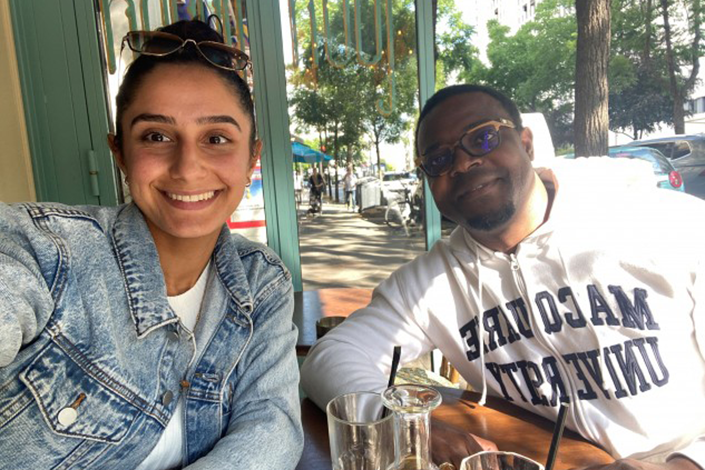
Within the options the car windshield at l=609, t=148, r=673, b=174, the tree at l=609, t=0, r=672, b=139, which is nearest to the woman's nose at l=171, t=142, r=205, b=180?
the car windshield at l=609, t=148, r=673, b=174

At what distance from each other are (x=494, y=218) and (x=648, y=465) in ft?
2.55

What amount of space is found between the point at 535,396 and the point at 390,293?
1.78 ft

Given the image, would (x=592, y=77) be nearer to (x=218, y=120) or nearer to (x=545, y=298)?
(x=545, y=298)

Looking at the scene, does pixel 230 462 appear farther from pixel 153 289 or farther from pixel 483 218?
pixel 483 218

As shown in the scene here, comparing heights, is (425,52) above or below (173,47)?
above

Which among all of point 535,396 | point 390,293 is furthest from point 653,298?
point 390,293

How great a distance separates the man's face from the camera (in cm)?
156

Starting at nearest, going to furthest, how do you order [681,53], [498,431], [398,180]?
[498,431]
[398,180]
[681,53]

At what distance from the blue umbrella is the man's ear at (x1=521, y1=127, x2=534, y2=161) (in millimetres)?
1770

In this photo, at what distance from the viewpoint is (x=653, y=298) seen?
4.39 feet

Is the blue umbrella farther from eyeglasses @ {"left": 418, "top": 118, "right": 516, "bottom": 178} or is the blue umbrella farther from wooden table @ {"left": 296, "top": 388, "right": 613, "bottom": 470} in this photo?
wooden table @ {"left": 296, "top": 388, "right": 613, "bottom": 470}

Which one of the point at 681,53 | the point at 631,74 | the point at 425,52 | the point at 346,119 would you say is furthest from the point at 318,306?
the point at 631,74

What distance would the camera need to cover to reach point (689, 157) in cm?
818

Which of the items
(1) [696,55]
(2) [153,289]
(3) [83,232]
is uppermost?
(1) [696,55]
